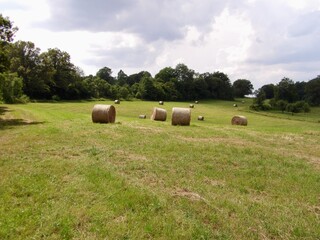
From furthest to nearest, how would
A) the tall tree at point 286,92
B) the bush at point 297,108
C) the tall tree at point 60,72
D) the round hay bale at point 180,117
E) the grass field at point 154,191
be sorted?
the tall tree at point 286,92 → the tall tree at point 60,72 → the bush at point 297,108 → the round hay bale at point 180,117 → the grass field at point 154,191

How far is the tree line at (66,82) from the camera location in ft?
180

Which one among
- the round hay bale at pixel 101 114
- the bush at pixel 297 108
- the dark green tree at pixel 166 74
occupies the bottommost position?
the bush at pixel 297 108

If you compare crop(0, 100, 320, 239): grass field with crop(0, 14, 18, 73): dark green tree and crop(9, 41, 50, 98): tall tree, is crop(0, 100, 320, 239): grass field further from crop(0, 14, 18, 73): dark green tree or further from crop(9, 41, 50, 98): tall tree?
crop(9, 41, 50, 98): tall tree

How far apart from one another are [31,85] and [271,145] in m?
62.5

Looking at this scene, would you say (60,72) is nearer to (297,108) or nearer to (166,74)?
(166,74)

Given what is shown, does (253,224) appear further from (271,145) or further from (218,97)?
(218,97)

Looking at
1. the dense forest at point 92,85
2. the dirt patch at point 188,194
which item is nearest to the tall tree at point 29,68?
the dense forest at point 92,85

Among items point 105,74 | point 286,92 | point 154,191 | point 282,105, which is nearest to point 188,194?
point 154,191

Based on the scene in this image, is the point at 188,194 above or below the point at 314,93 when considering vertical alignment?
below

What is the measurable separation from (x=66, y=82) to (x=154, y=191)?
73247 mm

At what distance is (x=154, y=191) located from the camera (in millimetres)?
7926

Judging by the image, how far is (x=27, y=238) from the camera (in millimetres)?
5547

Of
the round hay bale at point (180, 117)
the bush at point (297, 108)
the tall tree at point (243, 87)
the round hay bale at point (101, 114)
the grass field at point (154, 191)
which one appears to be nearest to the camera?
the grass field at point (154, 191)

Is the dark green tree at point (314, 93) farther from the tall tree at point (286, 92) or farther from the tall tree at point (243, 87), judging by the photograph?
the tall tree at point (243, 87)
